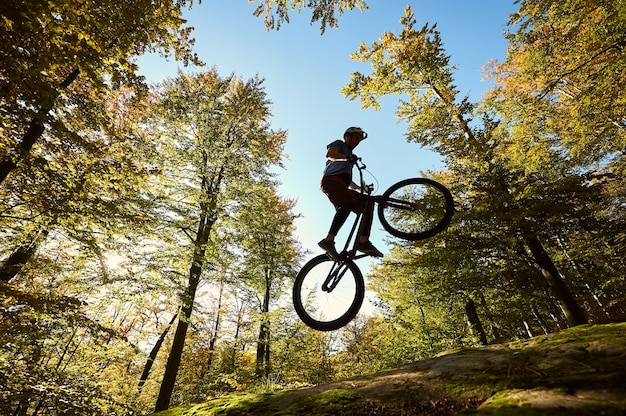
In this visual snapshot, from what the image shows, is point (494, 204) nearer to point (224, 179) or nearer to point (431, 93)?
point (431, 93)

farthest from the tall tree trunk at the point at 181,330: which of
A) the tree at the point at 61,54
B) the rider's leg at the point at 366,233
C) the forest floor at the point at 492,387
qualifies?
the rider's leg at the point at 366,233

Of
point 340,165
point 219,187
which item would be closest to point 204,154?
point 219,187

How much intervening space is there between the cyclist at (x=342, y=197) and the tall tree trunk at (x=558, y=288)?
646cm

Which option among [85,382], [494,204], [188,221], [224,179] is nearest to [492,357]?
[494,204]

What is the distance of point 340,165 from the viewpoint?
4.95 metres

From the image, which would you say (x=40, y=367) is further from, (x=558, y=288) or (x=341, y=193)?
(x=558, y=288)

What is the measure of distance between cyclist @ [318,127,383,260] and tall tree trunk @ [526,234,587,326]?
6456 millimetres

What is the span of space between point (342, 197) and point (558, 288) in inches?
308

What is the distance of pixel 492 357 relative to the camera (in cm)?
326

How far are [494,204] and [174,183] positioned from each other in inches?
426

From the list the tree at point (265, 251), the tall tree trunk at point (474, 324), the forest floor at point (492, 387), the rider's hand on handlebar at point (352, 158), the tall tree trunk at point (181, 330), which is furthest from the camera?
the tall tree trunk at point (474, 324)

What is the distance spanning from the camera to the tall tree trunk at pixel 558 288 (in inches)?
327

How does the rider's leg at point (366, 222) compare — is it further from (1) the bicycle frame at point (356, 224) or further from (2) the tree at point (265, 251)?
(2) the tree at point (265, 251)

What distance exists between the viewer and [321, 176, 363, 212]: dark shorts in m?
4.98
